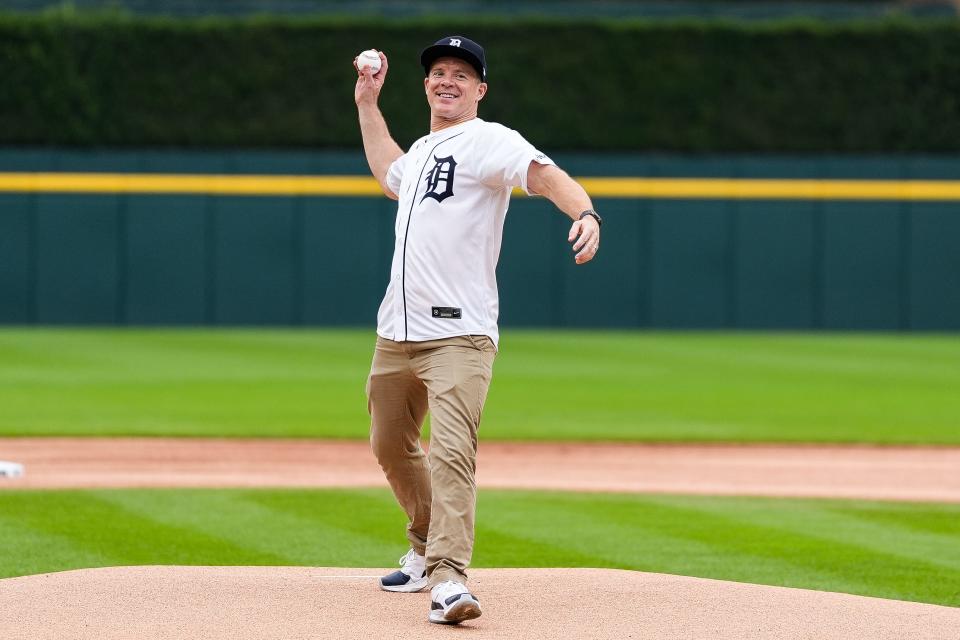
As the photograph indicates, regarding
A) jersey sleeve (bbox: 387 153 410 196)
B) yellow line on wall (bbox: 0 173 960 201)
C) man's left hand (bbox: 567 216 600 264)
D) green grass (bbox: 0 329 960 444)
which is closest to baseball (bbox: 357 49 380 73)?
jersey sleeve (bbox: 387 153 410 196)

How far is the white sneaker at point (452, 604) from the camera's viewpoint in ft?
18.5

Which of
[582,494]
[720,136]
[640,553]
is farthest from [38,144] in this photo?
[640,553]

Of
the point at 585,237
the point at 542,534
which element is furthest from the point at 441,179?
the point at 542,534

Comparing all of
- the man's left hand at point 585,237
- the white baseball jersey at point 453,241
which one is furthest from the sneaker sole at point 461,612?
the man's left hand at point 585,237

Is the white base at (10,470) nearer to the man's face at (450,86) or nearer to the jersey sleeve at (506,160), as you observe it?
the man's face at (450,86)

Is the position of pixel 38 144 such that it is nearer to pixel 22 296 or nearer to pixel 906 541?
pixel 22 296

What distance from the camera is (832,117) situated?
93.5 ft

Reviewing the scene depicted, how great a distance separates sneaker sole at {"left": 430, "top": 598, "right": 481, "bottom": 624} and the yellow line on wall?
2089 centimetres

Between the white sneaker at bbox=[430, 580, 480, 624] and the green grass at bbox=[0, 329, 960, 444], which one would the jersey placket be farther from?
the green grass at bbox=[0, 329, 960, 444]

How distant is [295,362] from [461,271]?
1471 cm

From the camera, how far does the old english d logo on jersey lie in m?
5.96

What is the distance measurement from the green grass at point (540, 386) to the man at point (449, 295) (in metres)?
7.34

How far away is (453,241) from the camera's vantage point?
5945mm

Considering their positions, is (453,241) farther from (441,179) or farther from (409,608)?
(409,608)
